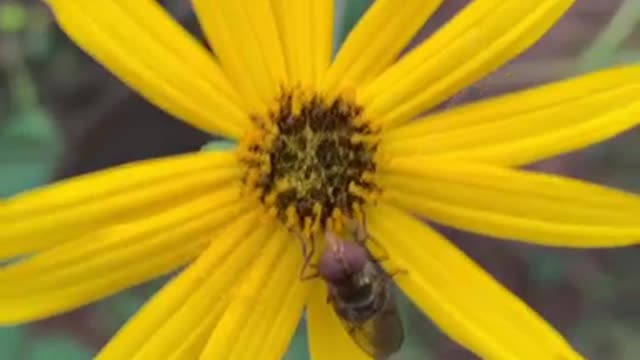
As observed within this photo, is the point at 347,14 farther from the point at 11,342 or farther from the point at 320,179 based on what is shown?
the point at 11,342

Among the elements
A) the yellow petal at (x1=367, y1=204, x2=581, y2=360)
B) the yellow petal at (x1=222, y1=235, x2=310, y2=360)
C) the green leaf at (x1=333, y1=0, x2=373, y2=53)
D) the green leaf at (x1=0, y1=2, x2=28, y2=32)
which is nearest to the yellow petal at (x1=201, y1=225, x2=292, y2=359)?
the yellow petal at (x1=222, y1=235, x2=310, y2=360)

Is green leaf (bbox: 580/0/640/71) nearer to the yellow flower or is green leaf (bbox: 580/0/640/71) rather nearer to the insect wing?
the yellow flower

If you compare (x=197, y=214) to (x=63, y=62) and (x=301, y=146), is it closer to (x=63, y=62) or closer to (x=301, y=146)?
(x=301, y=146)

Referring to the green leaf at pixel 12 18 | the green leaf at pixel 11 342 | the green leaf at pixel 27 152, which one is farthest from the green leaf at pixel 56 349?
the green leaf at pixel 12 18

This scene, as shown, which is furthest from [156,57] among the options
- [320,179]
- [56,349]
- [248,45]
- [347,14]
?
[56,349]

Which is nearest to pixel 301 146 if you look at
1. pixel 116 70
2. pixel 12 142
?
pixel 116 70
